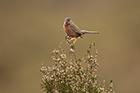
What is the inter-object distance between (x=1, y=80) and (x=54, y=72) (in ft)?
84.4

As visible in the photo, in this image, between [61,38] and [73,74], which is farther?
[61,38]

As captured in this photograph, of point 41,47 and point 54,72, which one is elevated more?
point 41,47

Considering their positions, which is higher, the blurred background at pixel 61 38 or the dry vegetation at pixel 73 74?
the blurred background at pixel 61 38

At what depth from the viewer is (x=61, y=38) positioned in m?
37.2

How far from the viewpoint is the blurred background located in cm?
3366

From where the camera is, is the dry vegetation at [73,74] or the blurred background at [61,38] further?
the blurred background at [61,38]

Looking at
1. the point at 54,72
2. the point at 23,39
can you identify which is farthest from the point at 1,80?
the point at 54,72

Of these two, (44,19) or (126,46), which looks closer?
(126,46)

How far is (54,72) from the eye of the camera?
10172 mm

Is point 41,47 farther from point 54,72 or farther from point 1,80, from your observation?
point 54,72

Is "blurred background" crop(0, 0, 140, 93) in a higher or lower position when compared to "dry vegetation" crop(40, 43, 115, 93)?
higher

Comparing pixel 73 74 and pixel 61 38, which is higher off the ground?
pixel 61 38

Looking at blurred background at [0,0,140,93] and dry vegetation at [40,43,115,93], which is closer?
dry vegetation at [40,43,115,93]

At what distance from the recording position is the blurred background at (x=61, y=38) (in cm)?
3366
